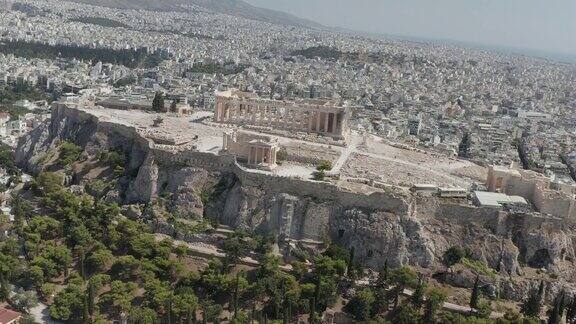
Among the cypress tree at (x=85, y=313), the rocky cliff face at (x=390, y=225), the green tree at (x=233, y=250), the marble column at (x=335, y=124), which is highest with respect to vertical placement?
the marble column at (x=335, y=124)

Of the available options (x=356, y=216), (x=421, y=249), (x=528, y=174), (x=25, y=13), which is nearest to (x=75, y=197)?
(x=356, y=216)

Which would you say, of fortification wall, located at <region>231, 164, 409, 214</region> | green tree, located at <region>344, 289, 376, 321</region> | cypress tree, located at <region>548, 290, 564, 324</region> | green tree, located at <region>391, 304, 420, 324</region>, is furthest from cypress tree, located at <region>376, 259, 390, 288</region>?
cypress tree, located at <region>548, 290, 564, 324</region>

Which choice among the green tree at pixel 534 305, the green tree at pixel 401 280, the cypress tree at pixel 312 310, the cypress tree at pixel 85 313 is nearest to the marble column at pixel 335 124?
the green tree at pixel 401 280

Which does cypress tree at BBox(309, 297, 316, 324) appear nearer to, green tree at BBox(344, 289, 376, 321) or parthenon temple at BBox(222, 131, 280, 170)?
green tree at BBox(344, 289, 376, 321)

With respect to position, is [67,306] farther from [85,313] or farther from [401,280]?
[401,280]

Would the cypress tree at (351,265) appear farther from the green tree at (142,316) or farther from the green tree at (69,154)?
the green tree at (69,154)
